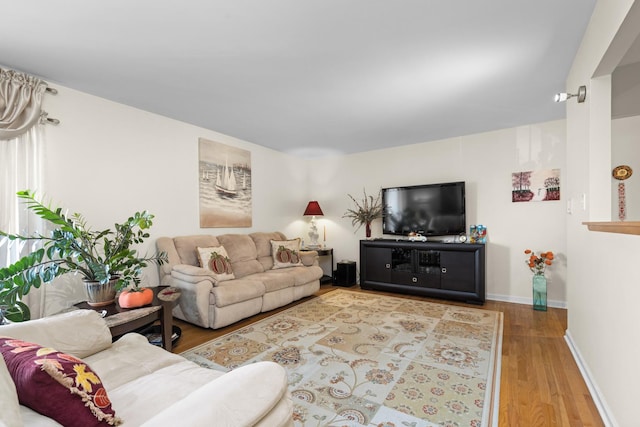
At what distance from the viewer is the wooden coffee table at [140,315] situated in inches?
76.8

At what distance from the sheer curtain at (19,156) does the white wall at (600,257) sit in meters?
3.87

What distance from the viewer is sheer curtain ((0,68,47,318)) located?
7.56 ft

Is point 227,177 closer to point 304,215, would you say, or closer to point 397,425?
point 304,215

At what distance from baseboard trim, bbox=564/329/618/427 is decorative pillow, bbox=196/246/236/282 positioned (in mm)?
3152

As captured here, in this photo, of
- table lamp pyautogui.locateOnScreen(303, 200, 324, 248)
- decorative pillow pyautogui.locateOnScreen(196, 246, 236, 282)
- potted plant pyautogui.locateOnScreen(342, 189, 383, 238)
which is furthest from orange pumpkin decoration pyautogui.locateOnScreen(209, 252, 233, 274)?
potted plant pyautogui.locateOnScreen(342, 189, 383, 238)

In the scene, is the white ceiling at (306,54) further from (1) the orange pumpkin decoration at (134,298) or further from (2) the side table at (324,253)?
(2) the side table at (324,253)

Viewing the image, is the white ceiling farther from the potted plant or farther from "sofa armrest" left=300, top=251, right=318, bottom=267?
"sofa armrest" left=300, top=251, right=318, bottom=267

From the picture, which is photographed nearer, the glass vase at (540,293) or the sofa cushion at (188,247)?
the sofa cushion at (188,247)

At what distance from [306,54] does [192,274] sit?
2.28 meters

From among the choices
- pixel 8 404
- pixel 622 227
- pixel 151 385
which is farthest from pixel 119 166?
pixel 622 227

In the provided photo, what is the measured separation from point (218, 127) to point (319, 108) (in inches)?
57.8

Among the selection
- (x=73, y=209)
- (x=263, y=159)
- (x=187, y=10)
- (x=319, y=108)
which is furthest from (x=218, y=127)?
(x=187, y=10)

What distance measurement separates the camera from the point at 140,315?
2086mm

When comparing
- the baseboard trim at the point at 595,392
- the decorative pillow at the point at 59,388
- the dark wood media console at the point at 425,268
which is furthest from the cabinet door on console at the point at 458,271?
the decorative pillow at the point at 59,388
